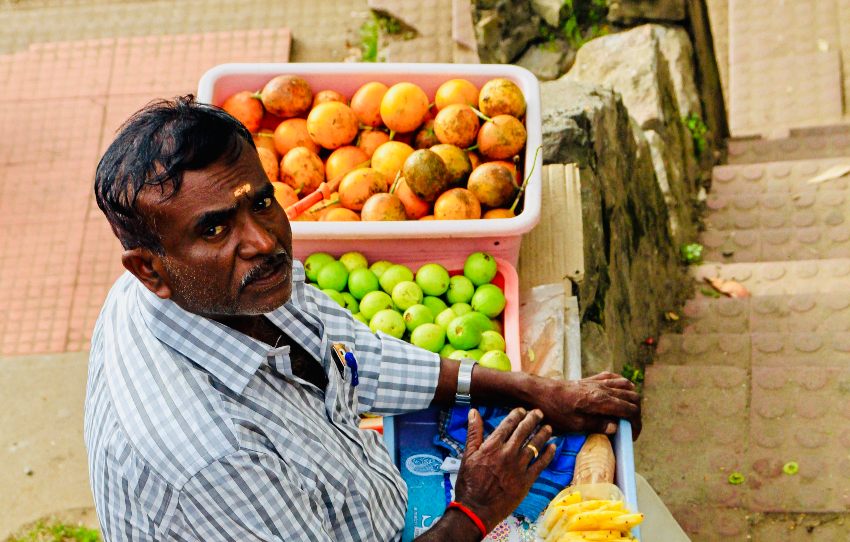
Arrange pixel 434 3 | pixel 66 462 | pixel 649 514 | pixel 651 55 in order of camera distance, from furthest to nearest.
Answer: pixel 434 3 < pixel 651 55 < pixel 66 462 < pixel 649 514

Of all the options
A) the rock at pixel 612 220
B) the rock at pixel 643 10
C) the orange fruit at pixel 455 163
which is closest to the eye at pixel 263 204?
the orange fruit at pixel 455 163

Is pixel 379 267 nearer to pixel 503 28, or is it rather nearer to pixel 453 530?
pixel 453 530

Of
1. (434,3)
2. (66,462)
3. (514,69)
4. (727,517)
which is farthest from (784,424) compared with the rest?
(434,3)

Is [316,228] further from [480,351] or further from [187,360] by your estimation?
[187,360]

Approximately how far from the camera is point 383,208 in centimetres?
319

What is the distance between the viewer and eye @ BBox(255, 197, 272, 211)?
1901mm

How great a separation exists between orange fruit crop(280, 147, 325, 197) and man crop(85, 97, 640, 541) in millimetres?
1313

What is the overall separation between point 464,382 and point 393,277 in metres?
0.74

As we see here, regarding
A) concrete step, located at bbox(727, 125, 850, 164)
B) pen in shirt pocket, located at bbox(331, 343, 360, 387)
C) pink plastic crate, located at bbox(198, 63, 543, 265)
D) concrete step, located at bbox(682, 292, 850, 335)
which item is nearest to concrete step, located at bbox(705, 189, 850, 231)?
concrete step, located at bbox(727, 125, 850, 164)

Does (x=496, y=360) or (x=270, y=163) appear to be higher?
(x=270, y=163)

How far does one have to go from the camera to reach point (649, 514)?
2584 mm

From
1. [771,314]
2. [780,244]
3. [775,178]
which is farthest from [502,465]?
[775,178]

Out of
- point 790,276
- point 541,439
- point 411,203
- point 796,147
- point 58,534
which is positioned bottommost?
point 58,534

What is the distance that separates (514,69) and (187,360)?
2165 millimetres
